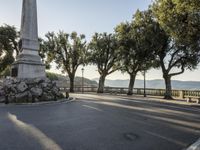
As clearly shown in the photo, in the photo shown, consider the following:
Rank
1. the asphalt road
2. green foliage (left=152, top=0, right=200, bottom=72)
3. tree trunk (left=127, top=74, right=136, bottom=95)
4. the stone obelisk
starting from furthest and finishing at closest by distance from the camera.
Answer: tree trunk (left=127, top=74, right=136, bottom=95) → the stone obelisk → green foliage (left=152, top=0, right=200, bottom=72) → the asphalt road

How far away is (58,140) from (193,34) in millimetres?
17061

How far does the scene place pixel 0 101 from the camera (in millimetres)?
18234

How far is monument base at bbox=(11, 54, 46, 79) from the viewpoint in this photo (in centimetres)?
2106

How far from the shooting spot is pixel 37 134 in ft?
26.4

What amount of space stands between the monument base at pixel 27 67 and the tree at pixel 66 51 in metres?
23.9

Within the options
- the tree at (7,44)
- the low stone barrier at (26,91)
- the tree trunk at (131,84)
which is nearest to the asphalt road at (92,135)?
the low stone barrier at (26,91)

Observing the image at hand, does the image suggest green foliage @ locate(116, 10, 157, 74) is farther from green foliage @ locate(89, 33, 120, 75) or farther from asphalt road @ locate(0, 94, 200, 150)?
asphalt road @ locate(0, 94, 200, 150)

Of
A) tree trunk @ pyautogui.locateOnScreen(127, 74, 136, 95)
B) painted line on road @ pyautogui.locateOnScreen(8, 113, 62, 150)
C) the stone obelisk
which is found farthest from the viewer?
tree trunk @ pyautogui.locateOnScreen(127, 74, 136, 95)

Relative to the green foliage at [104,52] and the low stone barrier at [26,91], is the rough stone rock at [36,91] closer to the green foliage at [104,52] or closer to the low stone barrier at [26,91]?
the low stone barrier at [26,91]

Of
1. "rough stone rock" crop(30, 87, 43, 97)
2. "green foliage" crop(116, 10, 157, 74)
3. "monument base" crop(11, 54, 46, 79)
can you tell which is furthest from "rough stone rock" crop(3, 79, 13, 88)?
"green foliage" crop(116, 10, 157, 74)

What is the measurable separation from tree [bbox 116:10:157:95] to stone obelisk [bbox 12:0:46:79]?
47.0 ft

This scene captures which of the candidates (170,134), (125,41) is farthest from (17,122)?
(125,41)

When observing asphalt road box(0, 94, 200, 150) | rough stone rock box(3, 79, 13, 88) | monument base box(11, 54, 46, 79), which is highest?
monument base box(11, 54, 46, 79)

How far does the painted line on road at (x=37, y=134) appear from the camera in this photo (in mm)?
6650
